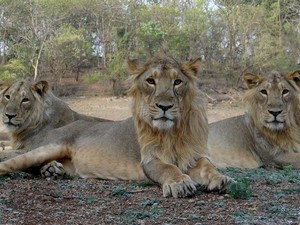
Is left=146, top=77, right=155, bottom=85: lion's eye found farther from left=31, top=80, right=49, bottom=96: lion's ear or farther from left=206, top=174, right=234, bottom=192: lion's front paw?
left=31, top=80, right=49, bottom=96: lion's ear

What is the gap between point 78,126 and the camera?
17.3ft

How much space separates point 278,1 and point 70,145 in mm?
21417

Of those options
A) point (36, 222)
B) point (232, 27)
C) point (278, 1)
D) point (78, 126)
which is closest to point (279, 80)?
point (78, 126)

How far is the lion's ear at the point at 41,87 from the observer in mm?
5851

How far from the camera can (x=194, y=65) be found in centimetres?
430

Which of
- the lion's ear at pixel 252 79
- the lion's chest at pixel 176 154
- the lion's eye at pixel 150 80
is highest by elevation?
the lion's eye at pixel 150 80

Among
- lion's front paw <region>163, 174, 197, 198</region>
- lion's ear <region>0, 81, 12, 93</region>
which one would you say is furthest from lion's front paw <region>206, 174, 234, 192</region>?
lion's ear <region>0, 81, 12, 93</region>

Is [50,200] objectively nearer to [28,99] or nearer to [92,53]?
[28,99]

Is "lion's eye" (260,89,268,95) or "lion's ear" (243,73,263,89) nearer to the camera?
"lion's eye" (260,89,268,95)

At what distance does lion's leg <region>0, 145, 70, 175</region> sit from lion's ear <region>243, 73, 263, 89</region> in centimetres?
226

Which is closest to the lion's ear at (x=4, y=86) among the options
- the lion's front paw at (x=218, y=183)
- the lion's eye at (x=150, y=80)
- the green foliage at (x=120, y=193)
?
the lion's eye at (x=150, y=80)

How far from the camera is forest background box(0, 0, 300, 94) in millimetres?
21984

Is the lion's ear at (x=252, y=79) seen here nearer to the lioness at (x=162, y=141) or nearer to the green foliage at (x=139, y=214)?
the lioness at (x=162, y=141)

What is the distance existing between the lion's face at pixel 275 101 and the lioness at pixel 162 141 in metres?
1.69
